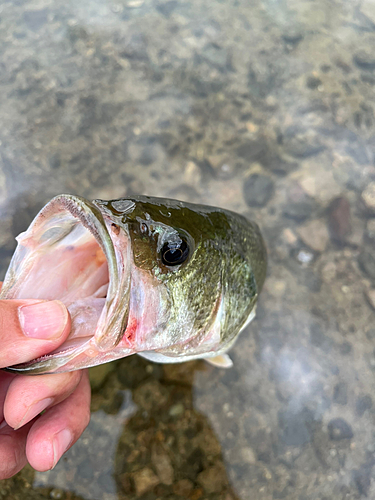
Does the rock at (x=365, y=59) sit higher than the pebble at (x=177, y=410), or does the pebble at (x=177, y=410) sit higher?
the rock at (x=365, y=59)

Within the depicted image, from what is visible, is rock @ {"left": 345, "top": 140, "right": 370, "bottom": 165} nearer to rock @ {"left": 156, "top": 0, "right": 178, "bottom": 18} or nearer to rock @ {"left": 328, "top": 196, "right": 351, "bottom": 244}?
rock @ {"left": 328, "top": 196, "right": 351, "bottom": 244}

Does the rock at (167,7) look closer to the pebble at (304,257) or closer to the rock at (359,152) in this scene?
the rock at (359,152)

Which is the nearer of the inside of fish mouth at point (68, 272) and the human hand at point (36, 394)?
the human hand at point (36, 394)

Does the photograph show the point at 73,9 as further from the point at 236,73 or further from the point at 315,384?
the point at 315,384

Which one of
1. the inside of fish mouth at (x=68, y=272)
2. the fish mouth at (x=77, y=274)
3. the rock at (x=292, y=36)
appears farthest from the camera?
the rock at (x=292, y=36)

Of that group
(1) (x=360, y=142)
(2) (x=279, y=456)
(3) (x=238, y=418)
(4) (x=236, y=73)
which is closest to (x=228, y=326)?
(3) (x=238, y=418)

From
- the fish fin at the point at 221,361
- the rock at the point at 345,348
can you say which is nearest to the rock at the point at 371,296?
the rock at the point at 345,348

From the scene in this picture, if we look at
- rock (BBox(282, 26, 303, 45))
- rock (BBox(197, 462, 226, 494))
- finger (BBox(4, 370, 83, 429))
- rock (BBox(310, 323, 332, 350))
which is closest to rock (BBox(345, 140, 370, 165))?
rock (BBox(282, 26, 303, 45))
